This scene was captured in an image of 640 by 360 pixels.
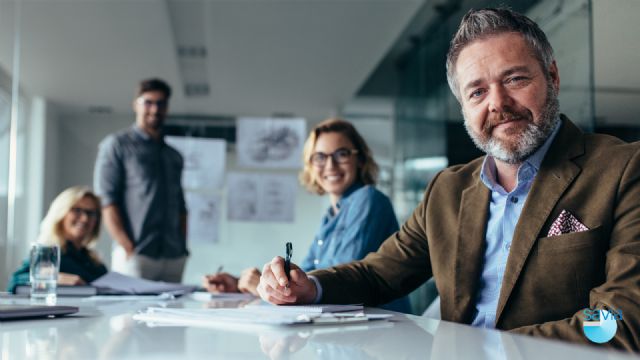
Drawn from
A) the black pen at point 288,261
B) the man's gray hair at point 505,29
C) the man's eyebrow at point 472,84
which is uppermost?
the man's gray hair at point 505,29

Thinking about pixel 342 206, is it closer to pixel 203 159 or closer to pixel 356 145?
pixel 356 145

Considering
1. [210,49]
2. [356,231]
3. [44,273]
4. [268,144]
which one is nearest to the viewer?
[44,273]

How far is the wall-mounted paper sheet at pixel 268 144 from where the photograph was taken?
14.6 feet

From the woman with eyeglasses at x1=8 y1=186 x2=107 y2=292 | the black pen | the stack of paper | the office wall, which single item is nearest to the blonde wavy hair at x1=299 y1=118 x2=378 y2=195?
the woman with eyeglasses at x1=8 y1=186 x2=107 y2=292

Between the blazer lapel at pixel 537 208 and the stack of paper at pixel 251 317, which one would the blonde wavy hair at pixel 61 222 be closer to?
the stack of paper at pixel 251 317

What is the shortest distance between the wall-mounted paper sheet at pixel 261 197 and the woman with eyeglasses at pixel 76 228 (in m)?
1.18

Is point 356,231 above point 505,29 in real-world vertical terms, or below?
below

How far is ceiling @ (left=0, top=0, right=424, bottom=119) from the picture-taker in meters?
4.56

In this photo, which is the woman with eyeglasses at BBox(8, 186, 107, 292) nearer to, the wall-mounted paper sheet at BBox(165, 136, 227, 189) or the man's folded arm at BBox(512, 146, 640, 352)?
the wall-mounted paper sheet at BBox(165, 136, 227, 189)

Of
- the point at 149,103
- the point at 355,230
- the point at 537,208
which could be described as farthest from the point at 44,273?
the point at 149,103

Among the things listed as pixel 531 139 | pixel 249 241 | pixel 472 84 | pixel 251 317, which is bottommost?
pixel 249 241

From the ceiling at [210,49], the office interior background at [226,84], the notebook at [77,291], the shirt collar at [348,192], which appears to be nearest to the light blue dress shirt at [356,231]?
the shirt collar at [348,192]

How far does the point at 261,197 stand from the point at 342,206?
2.22 meters

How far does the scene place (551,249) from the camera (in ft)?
4.03
